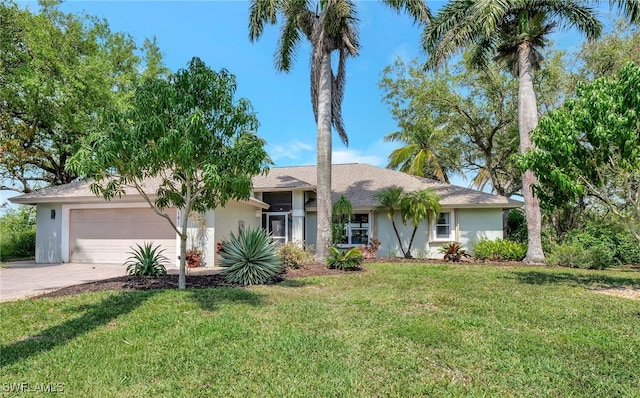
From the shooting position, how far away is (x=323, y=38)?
13.8m

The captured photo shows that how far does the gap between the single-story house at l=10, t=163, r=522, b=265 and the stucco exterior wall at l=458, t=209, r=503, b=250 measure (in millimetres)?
42

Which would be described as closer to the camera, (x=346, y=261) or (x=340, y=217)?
(x=346, y=261)

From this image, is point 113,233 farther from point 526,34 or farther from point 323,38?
point 526,34

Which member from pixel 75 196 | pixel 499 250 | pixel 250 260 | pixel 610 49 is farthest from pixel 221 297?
pixel 610 49

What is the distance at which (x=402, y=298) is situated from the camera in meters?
7.48

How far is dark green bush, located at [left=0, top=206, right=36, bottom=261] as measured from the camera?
64.5ft

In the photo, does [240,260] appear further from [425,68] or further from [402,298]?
[425,68]

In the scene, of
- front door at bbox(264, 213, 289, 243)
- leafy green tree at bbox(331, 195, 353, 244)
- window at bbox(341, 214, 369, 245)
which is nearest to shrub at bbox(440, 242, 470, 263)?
window at bbox(341, 214, 369, 245)

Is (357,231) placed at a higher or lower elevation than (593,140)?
lower

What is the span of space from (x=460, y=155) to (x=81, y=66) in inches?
930

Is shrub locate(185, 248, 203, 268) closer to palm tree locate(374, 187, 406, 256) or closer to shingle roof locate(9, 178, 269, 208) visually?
shingle roof locate(9, 178, 269, 208)

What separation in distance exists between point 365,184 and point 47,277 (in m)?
14.6

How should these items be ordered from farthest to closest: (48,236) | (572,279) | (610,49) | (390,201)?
(610,49)
(390,201)
(48,236)
(572,279)

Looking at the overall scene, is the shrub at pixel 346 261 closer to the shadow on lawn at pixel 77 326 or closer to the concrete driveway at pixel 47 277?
the shadow on lawn at pixel 77 326
